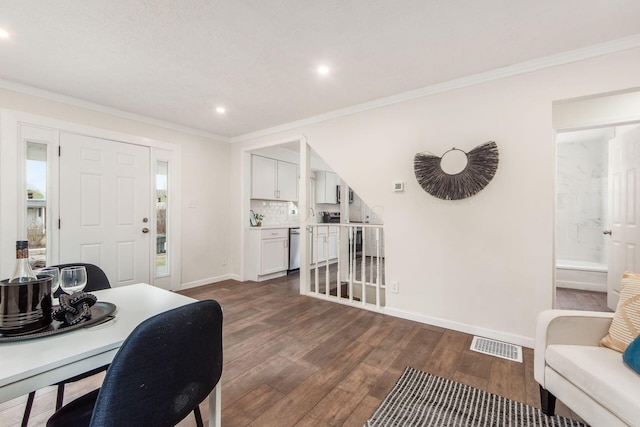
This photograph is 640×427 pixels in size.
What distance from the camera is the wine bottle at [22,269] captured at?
1051 mm

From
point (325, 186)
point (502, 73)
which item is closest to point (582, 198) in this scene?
point (502, 73)

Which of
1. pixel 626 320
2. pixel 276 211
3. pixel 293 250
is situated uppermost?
pixel 276 211

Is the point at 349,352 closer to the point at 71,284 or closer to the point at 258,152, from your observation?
the point at 71,284

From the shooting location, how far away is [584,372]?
1339 mm

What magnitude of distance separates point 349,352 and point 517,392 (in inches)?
44.6

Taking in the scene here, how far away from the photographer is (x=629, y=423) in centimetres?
113

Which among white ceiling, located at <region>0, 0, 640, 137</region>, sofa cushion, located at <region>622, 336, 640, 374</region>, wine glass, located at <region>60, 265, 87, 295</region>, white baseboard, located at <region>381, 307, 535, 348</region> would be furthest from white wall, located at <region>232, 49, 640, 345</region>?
wine glass, located at <region>60, 265, 87, 295</region>

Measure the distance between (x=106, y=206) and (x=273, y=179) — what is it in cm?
256

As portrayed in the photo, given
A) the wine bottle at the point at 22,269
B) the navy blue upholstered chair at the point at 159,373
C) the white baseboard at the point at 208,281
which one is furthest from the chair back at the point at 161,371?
the white baseboard at the point at 208,281

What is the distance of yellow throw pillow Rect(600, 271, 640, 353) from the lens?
1.43 m

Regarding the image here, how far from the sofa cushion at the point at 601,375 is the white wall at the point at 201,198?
4.23 metres

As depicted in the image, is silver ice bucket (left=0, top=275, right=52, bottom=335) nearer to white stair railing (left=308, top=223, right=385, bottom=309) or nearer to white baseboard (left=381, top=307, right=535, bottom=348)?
white stair railing (left=308, top=223, right=385, bottom=309)

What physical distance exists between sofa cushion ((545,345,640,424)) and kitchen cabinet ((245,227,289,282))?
375cm

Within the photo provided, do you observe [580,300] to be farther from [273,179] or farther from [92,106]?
[92,106]
